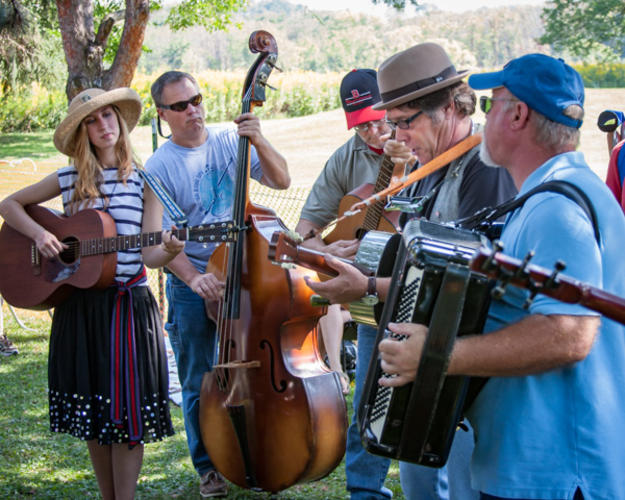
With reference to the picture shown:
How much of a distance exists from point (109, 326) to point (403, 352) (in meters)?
2.20

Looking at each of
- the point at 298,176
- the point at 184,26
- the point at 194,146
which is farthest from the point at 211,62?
the point at 194,146

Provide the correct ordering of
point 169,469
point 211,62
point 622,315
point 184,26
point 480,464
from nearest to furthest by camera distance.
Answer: point 622,315 < point 480,464 < point 169,469 < point 184,26 < point 211,62

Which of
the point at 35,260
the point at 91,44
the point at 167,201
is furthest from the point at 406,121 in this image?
the point at 91,44

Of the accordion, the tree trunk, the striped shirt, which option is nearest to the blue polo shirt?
the accordion

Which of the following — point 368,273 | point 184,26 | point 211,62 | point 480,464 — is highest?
point 211,62

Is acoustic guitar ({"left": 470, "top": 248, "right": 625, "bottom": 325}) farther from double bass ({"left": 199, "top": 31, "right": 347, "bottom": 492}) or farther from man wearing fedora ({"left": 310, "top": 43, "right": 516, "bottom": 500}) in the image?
double bass ({"left": 199, "top": 31, "right": 347, "bottom": 492})

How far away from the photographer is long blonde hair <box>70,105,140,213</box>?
3732 mm

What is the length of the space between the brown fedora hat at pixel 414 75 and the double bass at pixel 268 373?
1.06m

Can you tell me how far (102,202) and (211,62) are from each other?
101 m

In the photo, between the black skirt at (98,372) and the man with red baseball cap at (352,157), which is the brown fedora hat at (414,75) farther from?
the black skirt at (98,372)

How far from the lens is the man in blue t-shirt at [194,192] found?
170 inches

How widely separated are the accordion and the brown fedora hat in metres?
0.92

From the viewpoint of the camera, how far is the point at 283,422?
11.9 ft

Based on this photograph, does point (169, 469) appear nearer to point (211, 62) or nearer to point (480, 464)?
point (480, 464)
